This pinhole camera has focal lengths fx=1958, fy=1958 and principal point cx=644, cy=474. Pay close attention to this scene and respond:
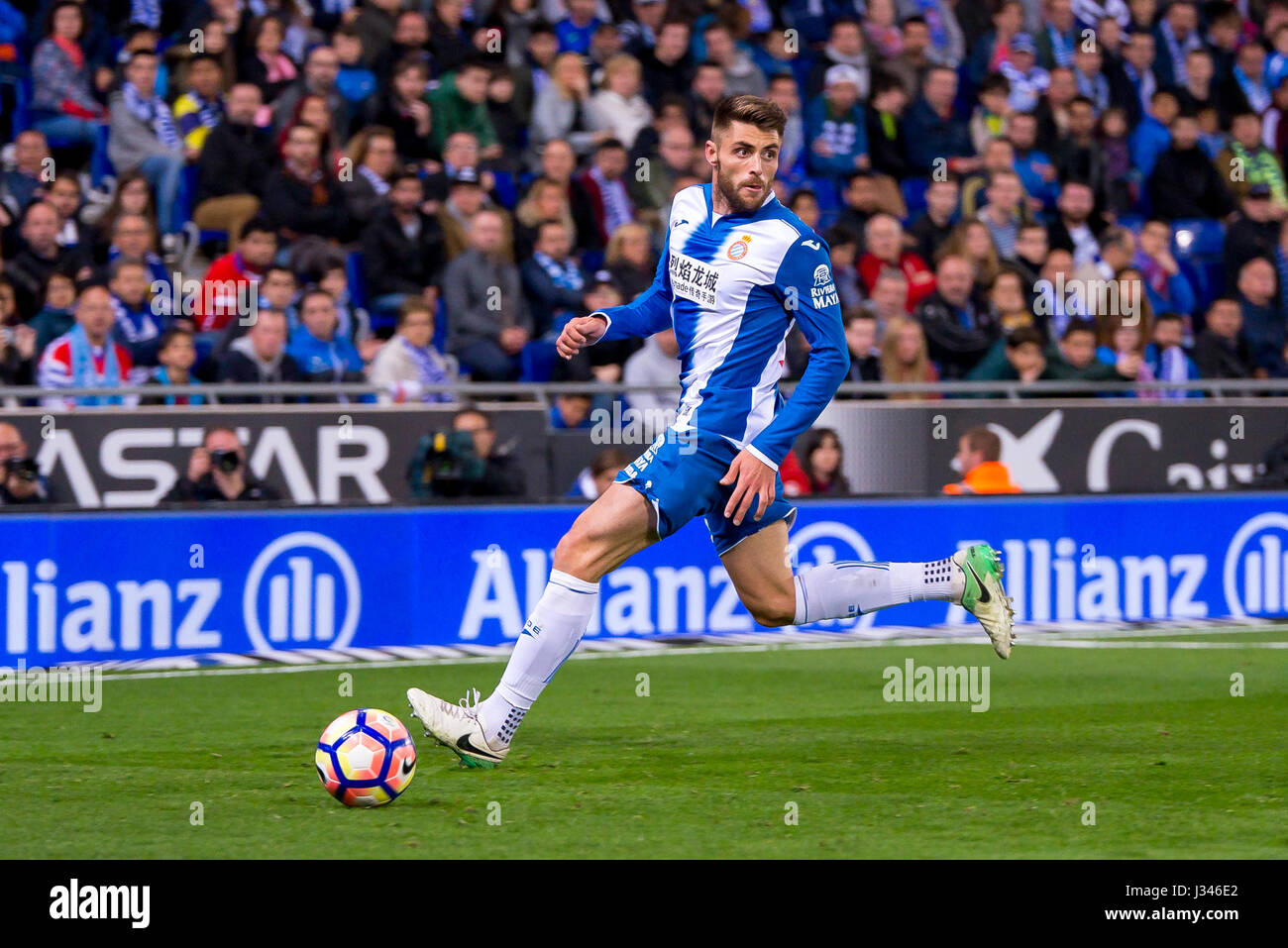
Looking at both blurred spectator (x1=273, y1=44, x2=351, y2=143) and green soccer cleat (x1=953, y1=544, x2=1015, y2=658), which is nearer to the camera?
green soccer cleat (x1=953, y1=544, x2=1015, y2=658)

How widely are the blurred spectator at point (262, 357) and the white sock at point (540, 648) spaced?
16.5 ft

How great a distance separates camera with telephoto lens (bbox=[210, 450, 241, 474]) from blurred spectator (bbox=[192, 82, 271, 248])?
8.57 feet

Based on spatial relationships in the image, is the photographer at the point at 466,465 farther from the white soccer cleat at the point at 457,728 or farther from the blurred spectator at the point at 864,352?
the white soccer cleat at the point at 457,728

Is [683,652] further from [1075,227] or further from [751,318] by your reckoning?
[1075,227]

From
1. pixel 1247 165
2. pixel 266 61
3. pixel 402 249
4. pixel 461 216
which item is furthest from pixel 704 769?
pixel 1247 165

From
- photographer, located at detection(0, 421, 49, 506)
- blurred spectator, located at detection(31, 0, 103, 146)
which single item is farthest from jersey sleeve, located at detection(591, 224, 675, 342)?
blurred spectator, located at detection(31, 0, 103, 146)

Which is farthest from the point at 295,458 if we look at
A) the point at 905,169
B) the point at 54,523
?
the point at 905,169

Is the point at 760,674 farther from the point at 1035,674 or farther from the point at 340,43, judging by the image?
the point at 340,43

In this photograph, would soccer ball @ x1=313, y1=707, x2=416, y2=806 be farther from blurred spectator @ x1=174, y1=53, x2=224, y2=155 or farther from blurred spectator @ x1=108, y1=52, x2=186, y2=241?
blurred spectator @ x1=174, y1=53, x2=224, y2=155

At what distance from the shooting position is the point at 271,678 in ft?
32.6

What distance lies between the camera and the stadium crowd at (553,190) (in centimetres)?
1203

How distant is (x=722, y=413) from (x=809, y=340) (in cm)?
39

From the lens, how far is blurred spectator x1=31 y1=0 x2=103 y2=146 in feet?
43.5

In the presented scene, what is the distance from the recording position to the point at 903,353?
42.4ft
